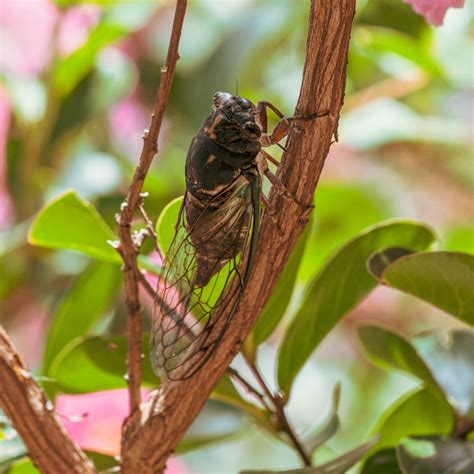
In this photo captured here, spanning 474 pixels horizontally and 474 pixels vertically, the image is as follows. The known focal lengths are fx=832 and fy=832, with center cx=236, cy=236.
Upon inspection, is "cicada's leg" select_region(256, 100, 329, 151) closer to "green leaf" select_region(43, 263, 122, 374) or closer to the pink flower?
the pink flower

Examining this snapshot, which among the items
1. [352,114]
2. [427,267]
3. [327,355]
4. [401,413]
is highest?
[352,114]

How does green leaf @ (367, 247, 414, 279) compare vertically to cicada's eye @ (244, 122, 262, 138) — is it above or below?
below

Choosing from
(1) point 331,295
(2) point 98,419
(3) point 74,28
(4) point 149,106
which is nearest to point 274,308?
(1) point 331,295

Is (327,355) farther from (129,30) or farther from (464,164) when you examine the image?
(129,30)

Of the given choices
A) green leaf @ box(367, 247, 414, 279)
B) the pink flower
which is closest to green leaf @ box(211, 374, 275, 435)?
green leaf @ box(367, 247, 414, 279)

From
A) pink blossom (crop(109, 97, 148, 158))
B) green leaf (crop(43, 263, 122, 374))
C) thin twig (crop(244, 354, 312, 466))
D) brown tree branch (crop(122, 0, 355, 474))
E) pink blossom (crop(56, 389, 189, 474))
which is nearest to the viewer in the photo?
brown tree branch (crop(122, 0, 355, 474))

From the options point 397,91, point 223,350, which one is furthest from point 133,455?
point 397,91

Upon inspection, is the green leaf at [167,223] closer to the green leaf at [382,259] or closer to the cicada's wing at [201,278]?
the cicada's wing at [201,278]
